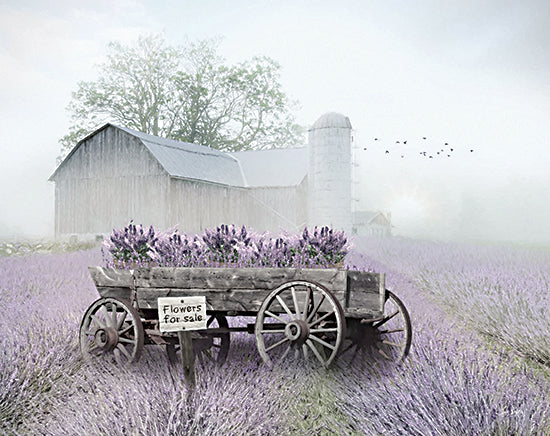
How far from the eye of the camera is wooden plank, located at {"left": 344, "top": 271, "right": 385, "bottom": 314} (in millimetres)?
3678

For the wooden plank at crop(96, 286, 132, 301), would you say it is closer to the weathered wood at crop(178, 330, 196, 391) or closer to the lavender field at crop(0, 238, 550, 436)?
the lavender field at crop(0, 238, 550, 436)

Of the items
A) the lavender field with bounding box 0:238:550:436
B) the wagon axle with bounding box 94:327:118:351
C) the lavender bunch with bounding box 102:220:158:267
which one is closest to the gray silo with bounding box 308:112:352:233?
the lavender field with bounding box 0:238:550:436

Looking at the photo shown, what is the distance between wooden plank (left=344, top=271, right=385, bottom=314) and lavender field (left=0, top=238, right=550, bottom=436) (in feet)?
1.44

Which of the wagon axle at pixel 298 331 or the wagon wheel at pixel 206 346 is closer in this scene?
the wagon axle at pixel 298 331

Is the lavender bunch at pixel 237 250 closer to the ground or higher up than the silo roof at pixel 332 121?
closer to the ground

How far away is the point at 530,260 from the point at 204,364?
6179mm

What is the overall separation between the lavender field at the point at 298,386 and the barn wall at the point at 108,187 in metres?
11.2

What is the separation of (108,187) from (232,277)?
14.9 metres

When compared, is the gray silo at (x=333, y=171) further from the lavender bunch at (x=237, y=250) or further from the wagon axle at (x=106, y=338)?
the wagon axle at (x=106, y=338)

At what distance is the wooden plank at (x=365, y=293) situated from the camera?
368cm

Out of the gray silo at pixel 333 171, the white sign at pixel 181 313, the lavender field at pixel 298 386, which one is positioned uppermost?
the gray silo at pixel 333 171

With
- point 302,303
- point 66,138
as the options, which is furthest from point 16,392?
point 66,138

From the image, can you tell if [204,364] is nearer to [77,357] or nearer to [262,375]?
[262,375]

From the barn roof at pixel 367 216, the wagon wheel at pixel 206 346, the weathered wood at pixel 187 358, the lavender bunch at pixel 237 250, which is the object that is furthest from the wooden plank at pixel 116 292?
the barn roof at pixel 367 216
